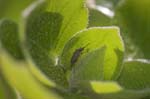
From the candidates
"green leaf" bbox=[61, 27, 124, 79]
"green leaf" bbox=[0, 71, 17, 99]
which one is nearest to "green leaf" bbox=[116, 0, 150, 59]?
"green leaf" bbox=[61, 27, 124, 79]

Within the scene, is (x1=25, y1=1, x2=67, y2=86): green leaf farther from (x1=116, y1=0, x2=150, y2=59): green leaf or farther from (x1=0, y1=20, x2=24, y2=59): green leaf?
(x1=116, y1=0, x2=150, y2=59): green leaf

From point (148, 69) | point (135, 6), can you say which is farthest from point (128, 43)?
point (148, 69)

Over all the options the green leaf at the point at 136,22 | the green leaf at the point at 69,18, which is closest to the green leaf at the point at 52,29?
the green leaf at the point at 69,18

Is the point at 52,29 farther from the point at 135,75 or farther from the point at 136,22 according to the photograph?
the point at 136,22

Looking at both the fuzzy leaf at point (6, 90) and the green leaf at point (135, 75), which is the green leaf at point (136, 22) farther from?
the fuzzy leaf at point (6, 90)

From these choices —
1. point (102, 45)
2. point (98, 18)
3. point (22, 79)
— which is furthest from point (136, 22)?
point (22, 79)
